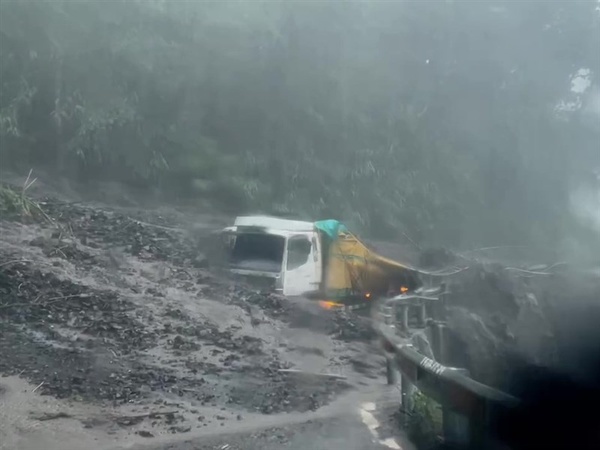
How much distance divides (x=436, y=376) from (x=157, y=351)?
5.37 ft

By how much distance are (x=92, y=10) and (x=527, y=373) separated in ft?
12.3

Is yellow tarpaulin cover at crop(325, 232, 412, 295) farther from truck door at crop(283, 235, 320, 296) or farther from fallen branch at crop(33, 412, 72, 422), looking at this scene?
fallen branch at crop(33, 412, 72, 422)

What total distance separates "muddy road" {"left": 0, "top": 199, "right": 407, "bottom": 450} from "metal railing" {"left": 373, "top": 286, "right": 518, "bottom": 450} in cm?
21

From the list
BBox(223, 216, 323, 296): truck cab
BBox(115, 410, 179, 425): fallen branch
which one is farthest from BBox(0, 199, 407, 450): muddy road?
BBox(223, 216, 323, 296): truck cab

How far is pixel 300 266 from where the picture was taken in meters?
5.12

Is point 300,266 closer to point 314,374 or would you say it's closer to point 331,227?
point 331,227

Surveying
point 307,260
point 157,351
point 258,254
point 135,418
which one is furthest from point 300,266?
point 135,418

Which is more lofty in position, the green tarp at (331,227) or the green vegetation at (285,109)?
the green vegetation at (285,109)

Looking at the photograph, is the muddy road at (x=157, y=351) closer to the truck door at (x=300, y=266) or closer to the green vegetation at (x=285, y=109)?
the truck door at (x=300, y=266)

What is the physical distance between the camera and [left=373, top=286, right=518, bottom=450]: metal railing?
3570mm

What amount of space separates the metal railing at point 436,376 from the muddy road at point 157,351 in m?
0.21

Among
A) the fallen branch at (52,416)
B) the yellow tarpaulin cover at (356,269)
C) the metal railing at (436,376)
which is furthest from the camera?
the yellow tarpaulin cover at (356,269)

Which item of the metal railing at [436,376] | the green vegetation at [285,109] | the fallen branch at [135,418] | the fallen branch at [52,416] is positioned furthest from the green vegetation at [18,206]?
the metal railing at [436,376]

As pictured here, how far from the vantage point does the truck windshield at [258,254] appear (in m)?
5.10
